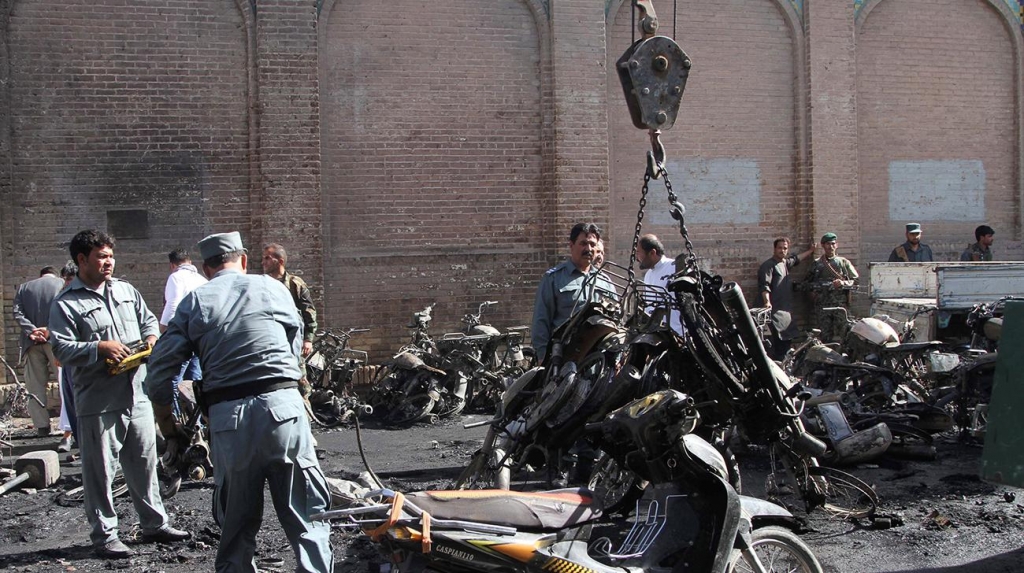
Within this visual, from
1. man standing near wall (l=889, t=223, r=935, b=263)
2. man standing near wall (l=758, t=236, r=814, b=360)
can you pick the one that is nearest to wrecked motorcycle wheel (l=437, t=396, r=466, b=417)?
man standing near wall (l=758, t=236, r=814, b=360)

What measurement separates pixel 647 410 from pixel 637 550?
64 centimetres

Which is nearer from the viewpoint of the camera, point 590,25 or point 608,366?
point 608,366

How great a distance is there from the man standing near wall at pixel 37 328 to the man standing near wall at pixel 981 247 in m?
11.8

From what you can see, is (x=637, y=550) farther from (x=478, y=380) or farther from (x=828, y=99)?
(x=828, y=99)

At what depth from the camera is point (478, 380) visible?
10.7m

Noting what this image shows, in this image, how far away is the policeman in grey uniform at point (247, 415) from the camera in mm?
4402

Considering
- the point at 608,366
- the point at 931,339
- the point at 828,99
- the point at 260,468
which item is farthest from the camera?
the point at 828,99

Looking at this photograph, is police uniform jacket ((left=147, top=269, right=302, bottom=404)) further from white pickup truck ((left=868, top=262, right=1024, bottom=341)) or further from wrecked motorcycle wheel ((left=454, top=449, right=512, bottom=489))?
white pickup truck ((left=868, top=262, right=1024, bottom=341))

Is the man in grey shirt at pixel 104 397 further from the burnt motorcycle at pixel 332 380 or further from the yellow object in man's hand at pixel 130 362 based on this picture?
the burnt motorcycle at pixel 332 380

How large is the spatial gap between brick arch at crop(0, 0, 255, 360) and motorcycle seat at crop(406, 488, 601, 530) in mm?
8368

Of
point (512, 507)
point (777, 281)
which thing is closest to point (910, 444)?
point (777, 281)

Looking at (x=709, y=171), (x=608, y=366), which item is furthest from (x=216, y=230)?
(x=608, y=366)

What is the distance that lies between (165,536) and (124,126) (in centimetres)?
662

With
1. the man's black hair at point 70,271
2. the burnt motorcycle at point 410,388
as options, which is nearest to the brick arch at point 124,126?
the man's black hair at point 70,271
